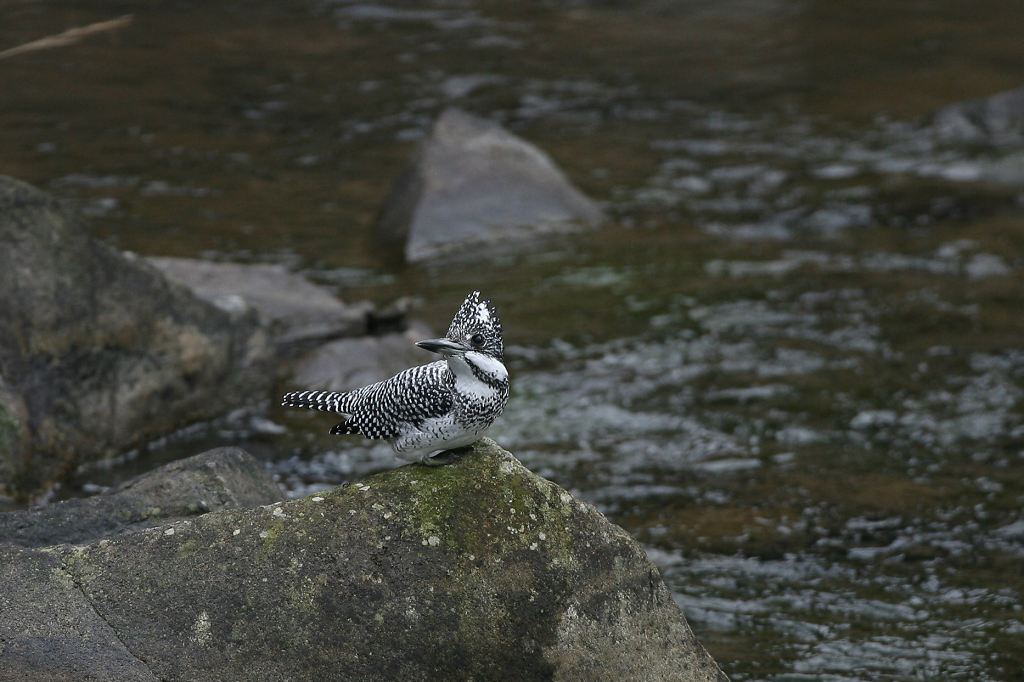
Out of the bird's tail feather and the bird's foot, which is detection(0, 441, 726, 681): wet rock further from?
the bird's tail feather

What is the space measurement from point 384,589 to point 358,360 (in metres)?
6.23

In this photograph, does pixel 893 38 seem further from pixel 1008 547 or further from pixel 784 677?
pixel 784 677

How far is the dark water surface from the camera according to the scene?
8.37 metres

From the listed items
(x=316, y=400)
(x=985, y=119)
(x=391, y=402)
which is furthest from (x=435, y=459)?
(x=985, y=119)

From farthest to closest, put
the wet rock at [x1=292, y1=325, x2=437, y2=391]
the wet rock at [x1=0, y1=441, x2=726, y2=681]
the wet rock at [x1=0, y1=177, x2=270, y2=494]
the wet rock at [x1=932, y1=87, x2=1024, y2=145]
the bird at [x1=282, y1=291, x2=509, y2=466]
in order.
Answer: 1. the wet rock at [x1=932, y1=87, x2=1024, y2=145]
2. the wet rock at [x1=292, y1=325, x2=437, y2=391]
3. the wet rock at [x1=0, y1=177, x2=270, y2=494]
4. the bird at [x1=282, y1=291, x2=509, y2=466]
5. the wet rock at [x1=0, y1=441, x2=726, y2=681]

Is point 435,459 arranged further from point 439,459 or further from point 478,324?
point 478,324

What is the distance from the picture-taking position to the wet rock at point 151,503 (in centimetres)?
500

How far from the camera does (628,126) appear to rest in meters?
18.6

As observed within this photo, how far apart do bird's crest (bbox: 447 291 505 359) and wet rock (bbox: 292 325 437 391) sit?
5700 millimetres

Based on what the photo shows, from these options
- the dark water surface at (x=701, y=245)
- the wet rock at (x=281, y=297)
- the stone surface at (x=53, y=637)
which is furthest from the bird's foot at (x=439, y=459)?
the wet rock at (x=281, y=297)

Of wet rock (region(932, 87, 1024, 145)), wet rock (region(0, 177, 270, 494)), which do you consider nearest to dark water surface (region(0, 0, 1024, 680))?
wet rock (region(0, 177, 270, 494))

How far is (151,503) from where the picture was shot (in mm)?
5254

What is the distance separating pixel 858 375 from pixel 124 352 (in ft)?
18.4

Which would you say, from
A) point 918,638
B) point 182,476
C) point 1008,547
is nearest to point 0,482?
point 182,476
